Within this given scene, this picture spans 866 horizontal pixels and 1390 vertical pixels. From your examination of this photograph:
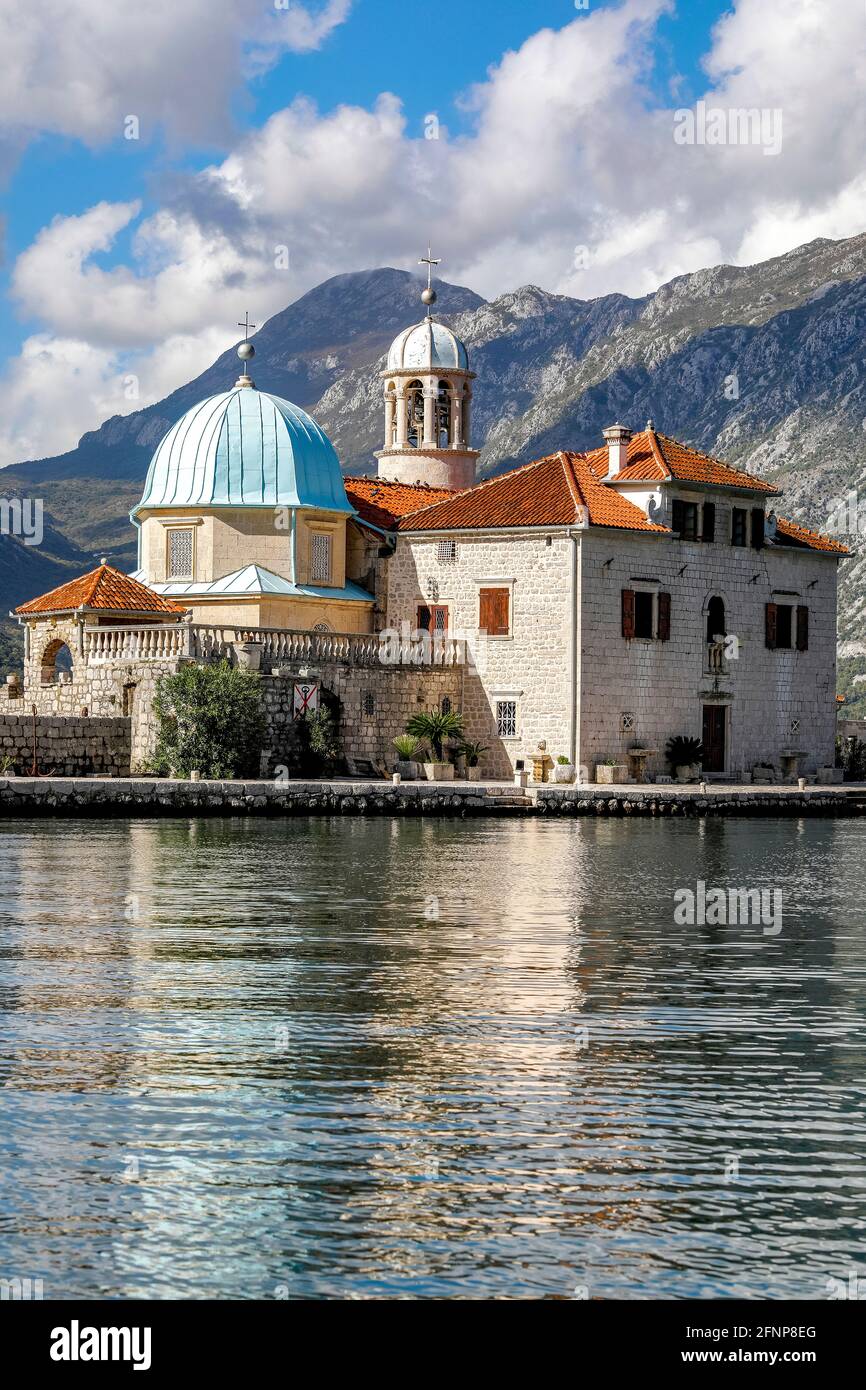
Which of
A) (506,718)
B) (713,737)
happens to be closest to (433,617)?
(506,718)

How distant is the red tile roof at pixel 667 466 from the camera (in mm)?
51375

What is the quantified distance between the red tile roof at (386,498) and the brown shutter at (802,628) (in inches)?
396

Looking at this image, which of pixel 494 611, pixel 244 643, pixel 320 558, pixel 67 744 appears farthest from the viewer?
pixel 320 558

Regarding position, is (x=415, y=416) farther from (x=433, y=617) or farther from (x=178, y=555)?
(x=178, y=555)

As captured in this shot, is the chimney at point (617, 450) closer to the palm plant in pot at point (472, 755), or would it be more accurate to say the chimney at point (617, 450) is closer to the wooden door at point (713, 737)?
the wooden door at point (713, 737)

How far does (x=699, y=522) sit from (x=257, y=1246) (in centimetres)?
4297

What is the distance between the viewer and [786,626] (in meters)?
55.5

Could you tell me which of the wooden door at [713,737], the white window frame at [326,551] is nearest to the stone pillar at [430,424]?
the white window frame at [326,551]

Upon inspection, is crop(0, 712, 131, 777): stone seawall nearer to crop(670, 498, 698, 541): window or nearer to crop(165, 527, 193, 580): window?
crop(165, 527, 193, 580): window

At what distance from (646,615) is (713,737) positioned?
4.16 m

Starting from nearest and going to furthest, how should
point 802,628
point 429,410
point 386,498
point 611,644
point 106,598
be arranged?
point 106,598
point 611,644
point 802,628
point 386,498
point 429,410
